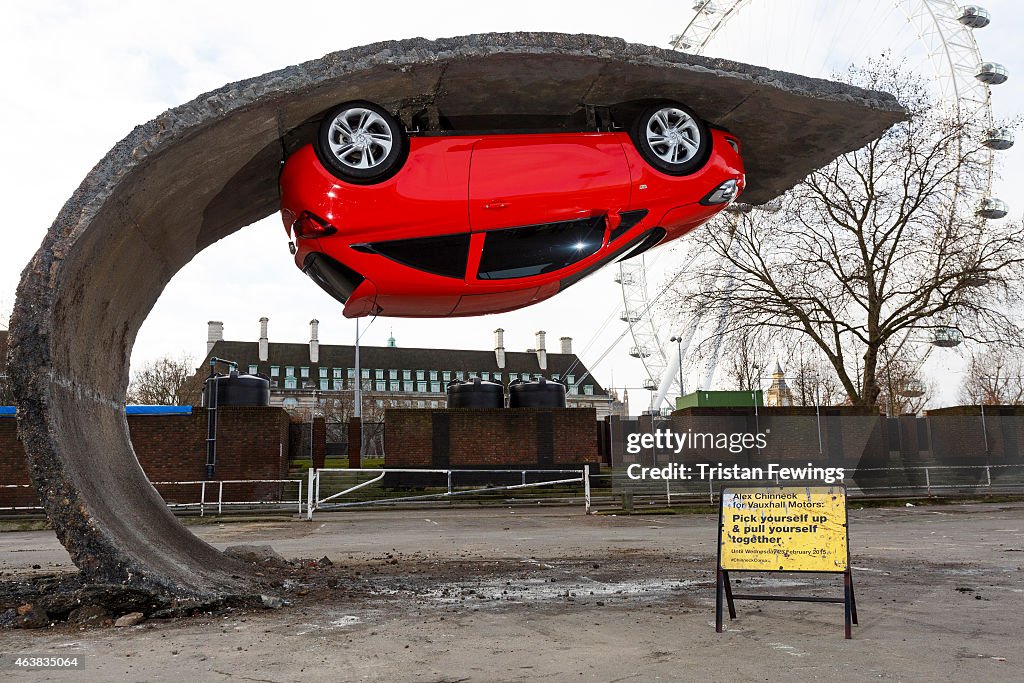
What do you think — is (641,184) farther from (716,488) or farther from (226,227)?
(716,488)

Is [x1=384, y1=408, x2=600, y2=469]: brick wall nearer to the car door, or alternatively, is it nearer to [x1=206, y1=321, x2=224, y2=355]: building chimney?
the car door

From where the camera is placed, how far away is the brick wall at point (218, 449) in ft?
79.5

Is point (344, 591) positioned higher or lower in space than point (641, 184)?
lower

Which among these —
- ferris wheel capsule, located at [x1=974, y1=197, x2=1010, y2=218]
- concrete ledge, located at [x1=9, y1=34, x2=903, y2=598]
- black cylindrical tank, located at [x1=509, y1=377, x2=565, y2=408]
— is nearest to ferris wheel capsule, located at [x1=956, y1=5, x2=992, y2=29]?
ferris wheel capsule, located at [x1=974, y1=197, x2=1010, y2=218]

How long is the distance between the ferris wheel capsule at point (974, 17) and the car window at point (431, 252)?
123 ft

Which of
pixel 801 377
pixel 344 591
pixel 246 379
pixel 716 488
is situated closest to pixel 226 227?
pixel 344 591

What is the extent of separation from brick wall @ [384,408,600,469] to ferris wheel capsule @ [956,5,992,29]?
25.5 meters

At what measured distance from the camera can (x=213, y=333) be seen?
3398 inches

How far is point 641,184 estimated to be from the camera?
6949 millimetres

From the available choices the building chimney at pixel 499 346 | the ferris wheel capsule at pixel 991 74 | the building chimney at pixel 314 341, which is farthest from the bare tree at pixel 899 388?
the building chimney at pixel 314 341

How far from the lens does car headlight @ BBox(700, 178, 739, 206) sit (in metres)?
7.09

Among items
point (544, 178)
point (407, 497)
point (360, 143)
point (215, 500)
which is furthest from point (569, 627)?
point (215, 500)

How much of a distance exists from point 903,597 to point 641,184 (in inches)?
163

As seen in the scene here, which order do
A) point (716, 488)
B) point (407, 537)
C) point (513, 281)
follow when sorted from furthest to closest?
point (716, 488), point (407, 537), point (513, 281)
